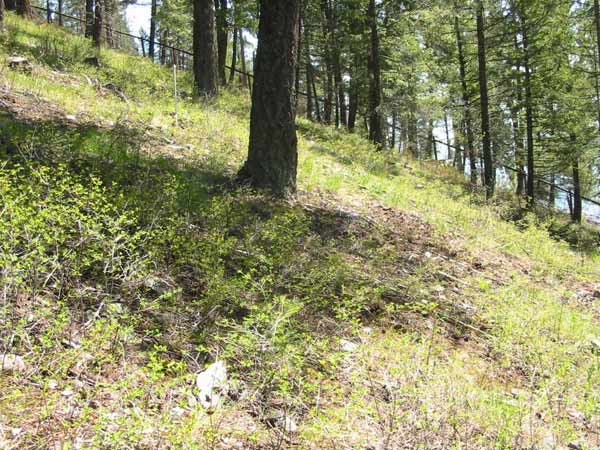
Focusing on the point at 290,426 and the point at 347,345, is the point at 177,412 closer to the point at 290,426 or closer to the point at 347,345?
the point at 290,426

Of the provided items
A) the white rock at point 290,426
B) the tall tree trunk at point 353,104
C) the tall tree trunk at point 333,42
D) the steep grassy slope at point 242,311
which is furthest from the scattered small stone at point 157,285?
the tall tree trunk at point 333,42

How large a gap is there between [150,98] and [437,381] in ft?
28.7

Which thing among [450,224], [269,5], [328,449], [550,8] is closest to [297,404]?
[328,449]

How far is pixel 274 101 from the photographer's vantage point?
5977 mm

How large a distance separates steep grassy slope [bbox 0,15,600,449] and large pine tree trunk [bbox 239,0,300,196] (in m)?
0.51

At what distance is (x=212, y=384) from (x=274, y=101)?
421cm

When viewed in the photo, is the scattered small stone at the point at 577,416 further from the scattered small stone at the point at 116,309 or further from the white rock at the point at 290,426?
the scattered small stone at the point at 116,309

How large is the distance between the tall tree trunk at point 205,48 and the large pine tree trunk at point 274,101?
5289 millimetres

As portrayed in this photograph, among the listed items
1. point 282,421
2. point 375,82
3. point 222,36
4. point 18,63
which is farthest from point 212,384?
point 222,36

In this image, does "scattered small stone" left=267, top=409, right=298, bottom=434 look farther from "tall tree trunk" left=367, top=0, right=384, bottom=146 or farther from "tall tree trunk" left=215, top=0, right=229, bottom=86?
"tall tree trunk" left=215, top=0, right=229, bottom=86

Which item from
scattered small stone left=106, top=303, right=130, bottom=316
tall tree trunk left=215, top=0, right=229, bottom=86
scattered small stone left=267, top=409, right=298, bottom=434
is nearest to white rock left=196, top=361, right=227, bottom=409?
scattered small stone left=267, top=409, right=298, bottom=434

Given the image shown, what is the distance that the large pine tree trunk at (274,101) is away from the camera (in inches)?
231

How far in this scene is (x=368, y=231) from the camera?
6.17 m

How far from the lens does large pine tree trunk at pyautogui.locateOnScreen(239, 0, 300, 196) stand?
5875 mm
